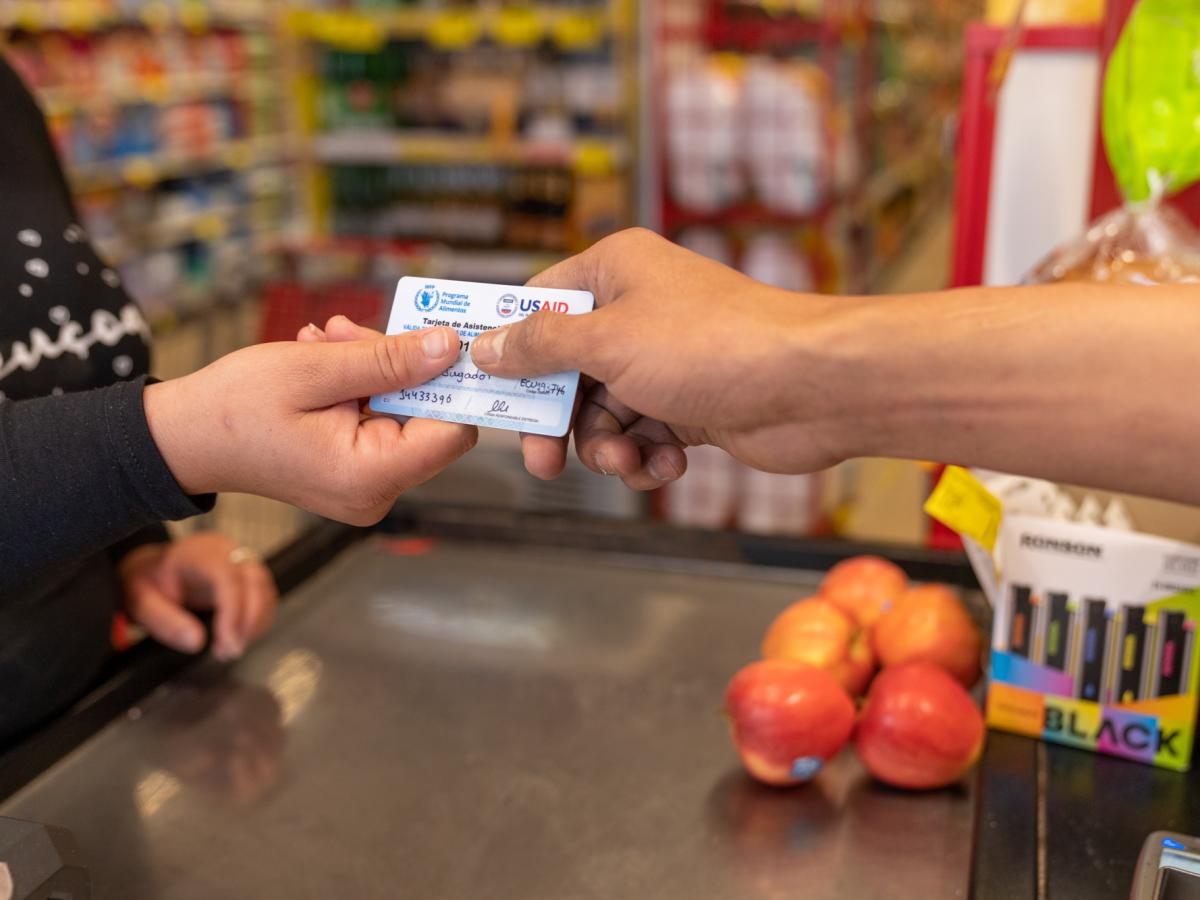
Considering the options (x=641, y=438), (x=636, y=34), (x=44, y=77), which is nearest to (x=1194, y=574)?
(x=641, y=438)

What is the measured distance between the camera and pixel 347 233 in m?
4.72

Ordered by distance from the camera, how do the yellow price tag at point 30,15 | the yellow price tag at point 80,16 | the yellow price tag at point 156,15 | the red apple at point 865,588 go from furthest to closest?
the yellow price tag at point 156,15 → the yellow price tag at point 80,16 → the yellow price tag at point 30,15 → the red apple at point 865,588

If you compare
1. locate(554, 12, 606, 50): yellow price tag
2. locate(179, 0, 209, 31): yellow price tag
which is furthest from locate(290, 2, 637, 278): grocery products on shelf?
locate(179, 0, 209, 31): yellow price tag

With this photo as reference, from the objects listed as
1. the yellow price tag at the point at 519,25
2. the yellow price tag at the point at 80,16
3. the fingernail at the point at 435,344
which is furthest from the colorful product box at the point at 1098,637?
the yellow price tag at the point at 80,16

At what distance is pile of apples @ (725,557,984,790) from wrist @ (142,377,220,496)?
0.53 m

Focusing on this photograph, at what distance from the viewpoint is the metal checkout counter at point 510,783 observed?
1.00 meters

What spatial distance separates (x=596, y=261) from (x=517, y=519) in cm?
76

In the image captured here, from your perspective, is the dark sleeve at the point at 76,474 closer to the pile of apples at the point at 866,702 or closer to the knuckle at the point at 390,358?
the knuckle at the point at 390,358

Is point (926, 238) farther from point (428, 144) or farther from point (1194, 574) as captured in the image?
point (1194, 574)

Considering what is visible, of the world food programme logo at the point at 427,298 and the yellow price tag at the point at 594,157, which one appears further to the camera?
the yellow price tag at the point at 594,157

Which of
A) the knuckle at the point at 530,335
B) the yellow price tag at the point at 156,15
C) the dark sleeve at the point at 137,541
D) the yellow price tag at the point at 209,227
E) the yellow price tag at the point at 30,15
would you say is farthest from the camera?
the yellow price tag at the point at 209,227

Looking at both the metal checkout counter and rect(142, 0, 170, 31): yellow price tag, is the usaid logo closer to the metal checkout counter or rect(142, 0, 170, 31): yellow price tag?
the metal checkout counter

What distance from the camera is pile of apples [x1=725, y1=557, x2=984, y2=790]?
3.53ft

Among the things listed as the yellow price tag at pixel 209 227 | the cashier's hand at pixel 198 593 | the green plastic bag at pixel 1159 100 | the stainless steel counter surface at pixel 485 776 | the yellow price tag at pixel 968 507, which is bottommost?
the yellow price tag at pixel 209 227
